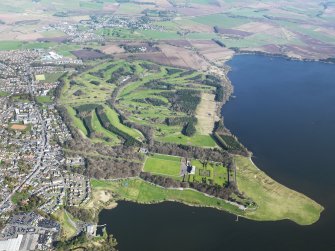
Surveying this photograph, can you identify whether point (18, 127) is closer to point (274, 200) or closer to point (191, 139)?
point (191, 139)

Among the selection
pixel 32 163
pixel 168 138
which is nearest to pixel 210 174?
pixel 168 138

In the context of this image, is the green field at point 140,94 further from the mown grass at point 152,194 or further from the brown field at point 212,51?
the brown field at point 212,51

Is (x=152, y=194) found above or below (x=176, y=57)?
below

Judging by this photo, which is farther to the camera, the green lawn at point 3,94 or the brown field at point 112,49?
the brown field at point 112,49

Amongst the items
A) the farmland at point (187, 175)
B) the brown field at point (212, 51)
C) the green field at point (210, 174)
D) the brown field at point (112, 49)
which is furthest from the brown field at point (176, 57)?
the green field at point (210, 174)

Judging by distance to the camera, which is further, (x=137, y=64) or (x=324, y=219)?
(x=137, y=64)

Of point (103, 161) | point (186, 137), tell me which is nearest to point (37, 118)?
point (103, 161)

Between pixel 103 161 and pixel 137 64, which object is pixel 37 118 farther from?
pixel 137 64
